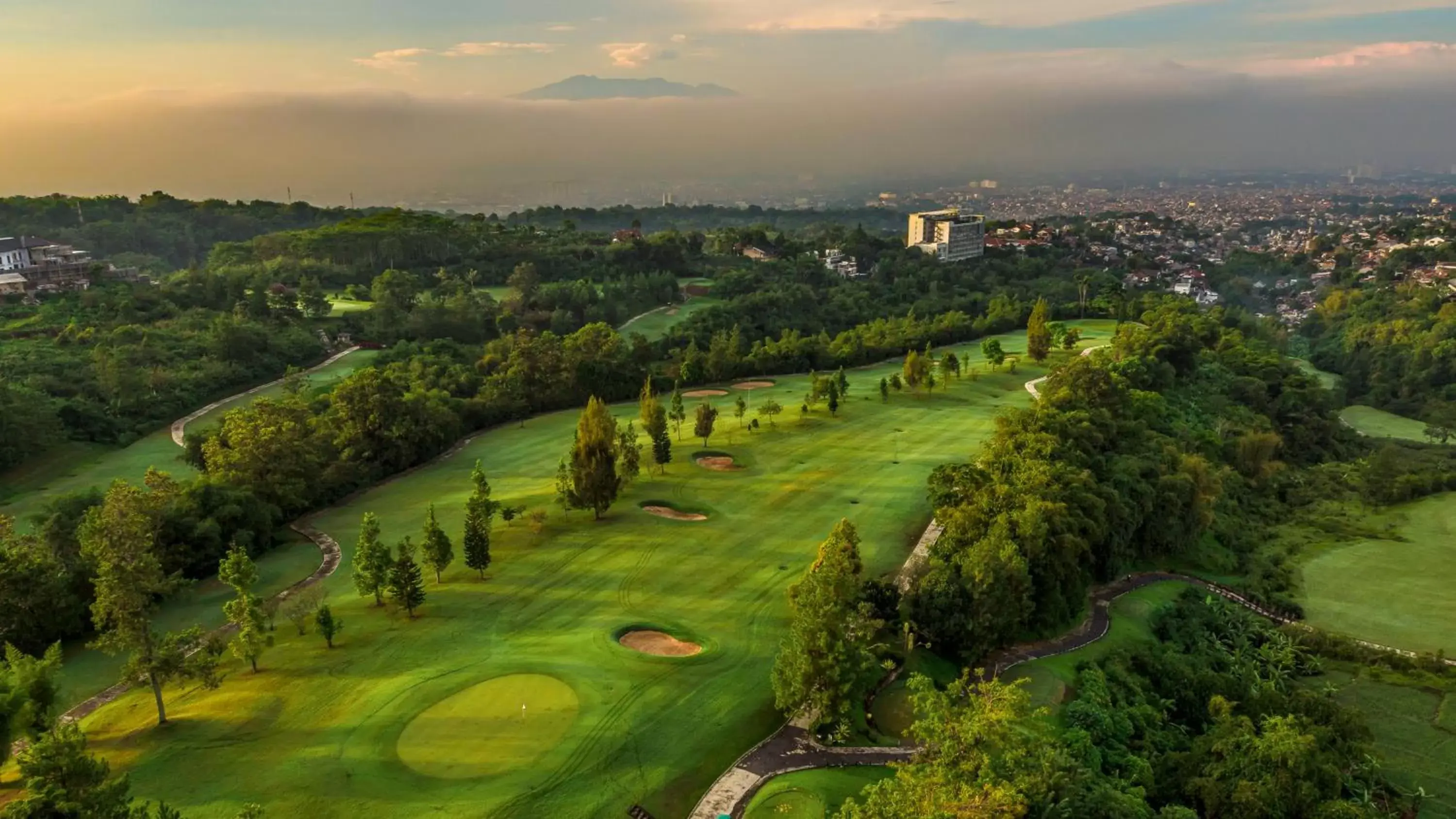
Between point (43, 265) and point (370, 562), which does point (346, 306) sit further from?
point (370, 562)

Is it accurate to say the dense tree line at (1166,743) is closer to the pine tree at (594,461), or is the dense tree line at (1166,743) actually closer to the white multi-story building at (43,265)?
the pine tree at (594,461)

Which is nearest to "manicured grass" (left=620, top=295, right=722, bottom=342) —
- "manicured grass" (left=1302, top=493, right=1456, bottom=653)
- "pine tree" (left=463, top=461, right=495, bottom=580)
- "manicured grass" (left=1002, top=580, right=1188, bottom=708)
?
"pine tree" (left=463, top=461, right=495, bottom=580)

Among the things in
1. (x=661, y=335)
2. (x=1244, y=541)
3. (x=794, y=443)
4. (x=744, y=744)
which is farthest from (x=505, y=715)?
(x=661, y=335)

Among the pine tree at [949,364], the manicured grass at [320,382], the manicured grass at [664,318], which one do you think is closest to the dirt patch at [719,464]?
the pine tree at [949,364]

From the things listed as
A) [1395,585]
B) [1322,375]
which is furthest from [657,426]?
[1322,375]

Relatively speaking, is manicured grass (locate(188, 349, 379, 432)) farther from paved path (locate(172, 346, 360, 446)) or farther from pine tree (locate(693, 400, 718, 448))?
pine tree (locate(693, 400, 718, 448))

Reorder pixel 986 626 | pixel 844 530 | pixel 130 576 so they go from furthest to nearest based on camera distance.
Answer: pixel 986 626, pixel 844 530, pixel 130 576

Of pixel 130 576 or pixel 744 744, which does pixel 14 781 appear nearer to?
pixel 130 576
